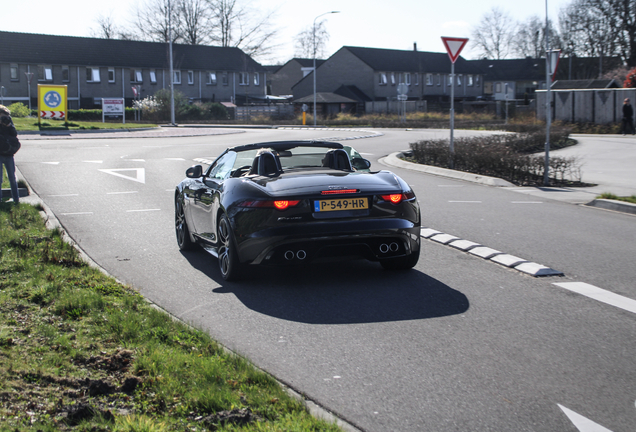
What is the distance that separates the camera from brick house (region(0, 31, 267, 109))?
73438 millimetres

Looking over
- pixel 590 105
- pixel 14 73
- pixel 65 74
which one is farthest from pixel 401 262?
pixel 65 74

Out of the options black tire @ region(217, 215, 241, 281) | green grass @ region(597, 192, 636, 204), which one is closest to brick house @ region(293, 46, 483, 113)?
green grass @ region(597, 192, 636, 204)

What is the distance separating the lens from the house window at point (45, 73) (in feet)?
246

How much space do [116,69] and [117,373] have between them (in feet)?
265

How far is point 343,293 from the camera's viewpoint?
6434 millimetres

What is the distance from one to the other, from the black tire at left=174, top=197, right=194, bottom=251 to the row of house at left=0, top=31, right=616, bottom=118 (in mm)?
63294

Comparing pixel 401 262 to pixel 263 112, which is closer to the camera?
pixel 401 262

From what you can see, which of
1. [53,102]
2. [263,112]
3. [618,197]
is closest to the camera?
[618,197]

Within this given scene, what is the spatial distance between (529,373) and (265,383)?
1.60m

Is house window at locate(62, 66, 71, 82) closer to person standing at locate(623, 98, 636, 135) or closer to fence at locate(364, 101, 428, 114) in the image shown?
fence at locate(364, 101, 428, 114)

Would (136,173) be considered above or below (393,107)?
below

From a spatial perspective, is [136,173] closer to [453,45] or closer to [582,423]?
[453,45]

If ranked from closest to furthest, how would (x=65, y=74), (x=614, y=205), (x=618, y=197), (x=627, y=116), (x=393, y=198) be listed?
(x=393, y=198)
(x=614, y=205)
(x=618, y=197)
(x=627, y=116)
(x=65, y=74)

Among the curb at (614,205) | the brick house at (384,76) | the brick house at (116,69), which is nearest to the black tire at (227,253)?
the curb at (614,205)
